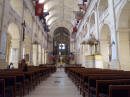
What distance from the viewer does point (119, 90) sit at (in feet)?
5.41

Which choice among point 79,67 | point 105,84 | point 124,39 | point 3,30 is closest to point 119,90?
point 105,84

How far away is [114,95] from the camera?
179cm

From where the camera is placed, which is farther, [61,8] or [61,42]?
[61,42]

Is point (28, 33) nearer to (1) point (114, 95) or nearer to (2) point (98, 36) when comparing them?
(2) point (98, 36)

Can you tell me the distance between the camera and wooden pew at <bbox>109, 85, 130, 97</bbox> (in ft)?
5.23

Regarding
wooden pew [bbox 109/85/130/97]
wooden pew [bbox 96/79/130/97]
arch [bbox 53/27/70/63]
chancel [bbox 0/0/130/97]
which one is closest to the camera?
wooden pew [bbox 109/85/130/97]

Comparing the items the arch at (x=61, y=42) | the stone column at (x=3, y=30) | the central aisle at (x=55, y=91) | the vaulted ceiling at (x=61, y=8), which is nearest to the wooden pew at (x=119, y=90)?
the central aisle at (x=55, y=91)

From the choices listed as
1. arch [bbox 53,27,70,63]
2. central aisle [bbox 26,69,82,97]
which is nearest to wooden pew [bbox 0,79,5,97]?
central aisle [bbox 26,69,82,97]

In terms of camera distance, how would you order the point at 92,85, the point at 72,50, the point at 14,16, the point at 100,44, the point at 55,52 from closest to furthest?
the point at 92,85 → the point at 14,16 → the point at 100,44 → the point at 72,50 → the point at 55,52

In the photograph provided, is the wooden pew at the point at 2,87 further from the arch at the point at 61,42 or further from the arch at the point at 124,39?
the arch at the point at 61,42

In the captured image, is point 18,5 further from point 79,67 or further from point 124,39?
point 124,39

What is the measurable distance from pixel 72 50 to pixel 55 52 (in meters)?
6.49

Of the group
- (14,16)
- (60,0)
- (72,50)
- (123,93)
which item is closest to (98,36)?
(14,16)

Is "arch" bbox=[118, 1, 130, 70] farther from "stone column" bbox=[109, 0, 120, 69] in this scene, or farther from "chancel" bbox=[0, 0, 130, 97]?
"stone column" bbox=[109, 0, 120, 69]
